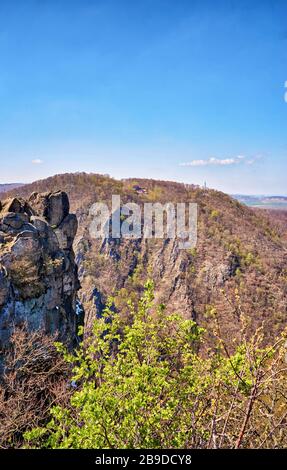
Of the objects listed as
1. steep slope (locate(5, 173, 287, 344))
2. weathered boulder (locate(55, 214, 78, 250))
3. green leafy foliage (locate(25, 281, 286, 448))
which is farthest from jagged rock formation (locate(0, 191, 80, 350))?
steep slope (locate(5, 173, 287, 344))

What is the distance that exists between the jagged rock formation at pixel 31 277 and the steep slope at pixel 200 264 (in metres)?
48.1

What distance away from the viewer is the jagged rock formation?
20.7 meters

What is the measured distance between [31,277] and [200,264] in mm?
79877

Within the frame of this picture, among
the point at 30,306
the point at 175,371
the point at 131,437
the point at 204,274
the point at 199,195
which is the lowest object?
the point at 204,274

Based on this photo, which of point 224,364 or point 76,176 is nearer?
point 224,364

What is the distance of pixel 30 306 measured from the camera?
22.3 metres

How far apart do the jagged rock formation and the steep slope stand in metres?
48.1

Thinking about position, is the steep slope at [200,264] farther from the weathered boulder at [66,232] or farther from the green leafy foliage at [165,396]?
the green leafy foliage at [165,396]

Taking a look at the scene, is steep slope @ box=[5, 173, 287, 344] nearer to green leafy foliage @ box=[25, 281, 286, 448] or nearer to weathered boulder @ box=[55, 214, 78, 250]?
weathered boulder @ box=[55, 214, 78, 250]

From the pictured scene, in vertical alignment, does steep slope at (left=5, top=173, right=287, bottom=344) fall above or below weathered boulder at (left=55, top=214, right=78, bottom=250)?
below

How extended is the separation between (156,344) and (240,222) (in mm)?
112809
